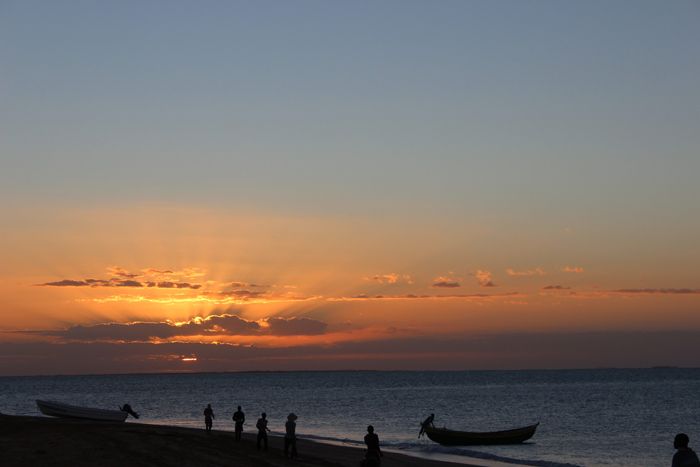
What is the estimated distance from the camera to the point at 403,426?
249 feet

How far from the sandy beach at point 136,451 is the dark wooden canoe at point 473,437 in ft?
42.6

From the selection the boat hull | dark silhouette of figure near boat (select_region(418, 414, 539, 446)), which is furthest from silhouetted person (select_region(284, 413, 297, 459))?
the boat hull

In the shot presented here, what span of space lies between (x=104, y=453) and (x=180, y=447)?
404 centimetres

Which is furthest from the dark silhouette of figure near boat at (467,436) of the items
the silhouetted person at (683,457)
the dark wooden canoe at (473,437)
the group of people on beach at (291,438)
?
the silhouetted person at (683,457)

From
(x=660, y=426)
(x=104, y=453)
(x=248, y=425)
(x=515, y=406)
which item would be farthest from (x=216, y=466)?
(x=515, y=406)

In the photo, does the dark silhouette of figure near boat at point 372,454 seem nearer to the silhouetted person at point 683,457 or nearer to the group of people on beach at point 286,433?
the group of people on beach at point 286,433

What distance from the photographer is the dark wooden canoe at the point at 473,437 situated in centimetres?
5528

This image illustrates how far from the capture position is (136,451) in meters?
32.2

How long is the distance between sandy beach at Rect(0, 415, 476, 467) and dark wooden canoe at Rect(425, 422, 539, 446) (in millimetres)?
12989

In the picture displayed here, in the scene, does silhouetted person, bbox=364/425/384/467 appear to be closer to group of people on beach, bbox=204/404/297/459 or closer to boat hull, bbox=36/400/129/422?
group of people on beach, bbox=204/404/297/459

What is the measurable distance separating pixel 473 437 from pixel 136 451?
29.6 meters

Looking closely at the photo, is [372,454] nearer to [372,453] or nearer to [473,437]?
[372,453]

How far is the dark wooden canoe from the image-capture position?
5528 centimetres

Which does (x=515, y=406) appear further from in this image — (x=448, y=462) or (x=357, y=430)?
(x=448, y=462)
